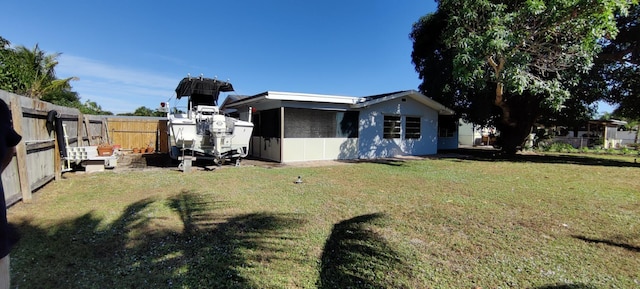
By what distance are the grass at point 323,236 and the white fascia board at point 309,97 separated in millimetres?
4485

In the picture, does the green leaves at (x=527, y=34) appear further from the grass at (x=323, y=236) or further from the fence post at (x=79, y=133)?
the fence post at (x=79, y=133)

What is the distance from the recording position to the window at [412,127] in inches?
573

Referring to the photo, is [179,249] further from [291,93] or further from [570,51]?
[570,51]

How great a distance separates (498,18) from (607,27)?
115 inches

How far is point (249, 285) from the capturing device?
8.64 feet

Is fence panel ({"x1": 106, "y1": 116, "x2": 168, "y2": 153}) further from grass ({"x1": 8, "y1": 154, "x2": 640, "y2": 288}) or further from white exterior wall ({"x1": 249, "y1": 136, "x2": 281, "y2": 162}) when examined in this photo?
grass ({"x1": 8, "y1": 154, "x2": 640, "y2": 288})

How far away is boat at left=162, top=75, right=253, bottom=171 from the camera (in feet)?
30.1

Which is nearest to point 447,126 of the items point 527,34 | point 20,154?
point 527,34

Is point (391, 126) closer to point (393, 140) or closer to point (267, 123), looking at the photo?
point (393, 140)

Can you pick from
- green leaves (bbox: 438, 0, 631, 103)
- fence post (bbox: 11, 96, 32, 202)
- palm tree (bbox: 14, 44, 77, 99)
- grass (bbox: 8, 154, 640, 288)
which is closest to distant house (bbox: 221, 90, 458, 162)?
green leaves (bbox: 438, 0, 631, 103)

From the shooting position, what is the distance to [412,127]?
14797 mm

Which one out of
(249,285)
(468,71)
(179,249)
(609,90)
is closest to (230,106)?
(468,71)

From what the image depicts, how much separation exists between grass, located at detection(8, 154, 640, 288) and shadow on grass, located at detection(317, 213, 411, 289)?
0.02 m

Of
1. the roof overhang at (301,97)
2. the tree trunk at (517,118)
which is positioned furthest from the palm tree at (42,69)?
the tree trunk at (517,118)
